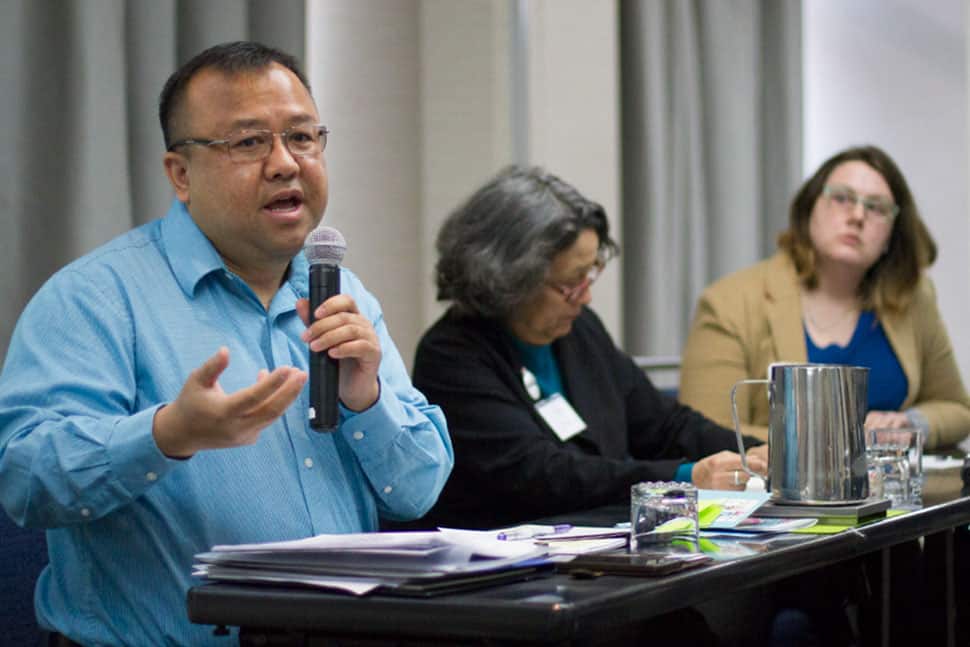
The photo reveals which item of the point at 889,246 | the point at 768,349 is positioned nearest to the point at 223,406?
the point at 768,349

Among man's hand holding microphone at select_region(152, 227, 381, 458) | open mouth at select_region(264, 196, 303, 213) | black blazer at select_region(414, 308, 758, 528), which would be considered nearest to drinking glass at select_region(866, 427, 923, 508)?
black blazer at select_region(414, 308, 758, 528)

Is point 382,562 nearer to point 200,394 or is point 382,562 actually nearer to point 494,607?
point 494,607

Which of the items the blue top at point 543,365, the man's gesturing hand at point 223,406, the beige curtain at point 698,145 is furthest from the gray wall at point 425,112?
the man's gesturing hand at point 223,406

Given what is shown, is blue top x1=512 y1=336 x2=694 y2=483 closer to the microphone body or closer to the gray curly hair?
the gray curly hair

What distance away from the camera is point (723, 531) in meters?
1.77

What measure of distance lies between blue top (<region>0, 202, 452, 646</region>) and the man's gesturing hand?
0.27ft

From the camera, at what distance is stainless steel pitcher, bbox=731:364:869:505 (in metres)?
1.97

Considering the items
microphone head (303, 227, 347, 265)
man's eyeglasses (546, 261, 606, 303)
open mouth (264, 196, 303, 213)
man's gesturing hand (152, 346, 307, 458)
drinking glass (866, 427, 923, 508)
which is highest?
open mouth (264, 196, 303, 213)

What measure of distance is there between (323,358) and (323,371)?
0.06ft

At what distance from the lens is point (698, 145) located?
476 centimetres

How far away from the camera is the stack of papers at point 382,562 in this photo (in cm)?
132

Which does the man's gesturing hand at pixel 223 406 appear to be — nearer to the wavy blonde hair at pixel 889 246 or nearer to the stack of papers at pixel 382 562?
the stack of papers at pixel 382 562

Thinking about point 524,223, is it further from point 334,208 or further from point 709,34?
point 709,34

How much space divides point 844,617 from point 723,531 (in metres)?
0.70
